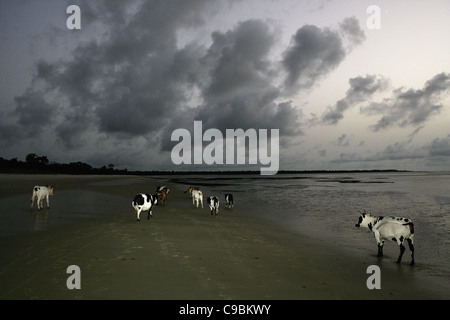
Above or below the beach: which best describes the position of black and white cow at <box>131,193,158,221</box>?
above

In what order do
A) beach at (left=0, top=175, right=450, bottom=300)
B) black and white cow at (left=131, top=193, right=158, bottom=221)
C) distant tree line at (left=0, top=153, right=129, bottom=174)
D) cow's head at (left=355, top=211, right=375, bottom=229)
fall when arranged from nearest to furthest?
beach at (left=0, top=175, right=450, bottom=300), cow's head at (left=355, top=211, right=375, bottom=229), black and white cow at (left=131, top=193, right=158, bottom=221), distant tree line at (left=0, top=153, right=129, bottom=174)

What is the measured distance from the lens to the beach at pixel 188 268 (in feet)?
19.3

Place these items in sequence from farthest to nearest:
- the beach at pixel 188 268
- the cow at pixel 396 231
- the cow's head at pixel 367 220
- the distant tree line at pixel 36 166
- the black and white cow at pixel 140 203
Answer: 1. the distant tree line at pixel 36 166
2. the black and white cow at pixel 140 203
3. the cow's head at pixel 367 220
4. the cow at pixel 396 231
5. the beach at pixel 188 268

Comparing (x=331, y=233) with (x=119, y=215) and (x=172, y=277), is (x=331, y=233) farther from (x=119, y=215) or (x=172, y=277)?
(x=119, y=215)

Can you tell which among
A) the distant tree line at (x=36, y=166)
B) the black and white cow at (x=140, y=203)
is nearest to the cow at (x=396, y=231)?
the black and white cow at (x=140, y=203)

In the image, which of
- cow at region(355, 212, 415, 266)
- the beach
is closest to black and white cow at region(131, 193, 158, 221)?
the beach

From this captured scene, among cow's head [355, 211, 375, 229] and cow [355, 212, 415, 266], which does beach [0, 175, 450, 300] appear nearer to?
cow [355, 212, 415, 266]

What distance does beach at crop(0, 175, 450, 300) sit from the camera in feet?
19.3

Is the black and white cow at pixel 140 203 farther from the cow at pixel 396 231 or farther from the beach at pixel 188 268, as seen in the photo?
the cow at pixel 396 231

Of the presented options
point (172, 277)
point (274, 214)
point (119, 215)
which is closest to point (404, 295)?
point (172, 277)

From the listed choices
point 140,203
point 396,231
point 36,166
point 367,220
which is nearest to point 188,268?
point 396,231

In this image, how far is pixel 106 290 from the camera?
5.83 metres

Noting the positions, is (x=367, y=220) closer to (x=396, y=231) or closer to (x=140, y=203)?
(x=396, y=231)

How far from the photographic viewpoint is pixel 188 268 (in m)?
7.20
